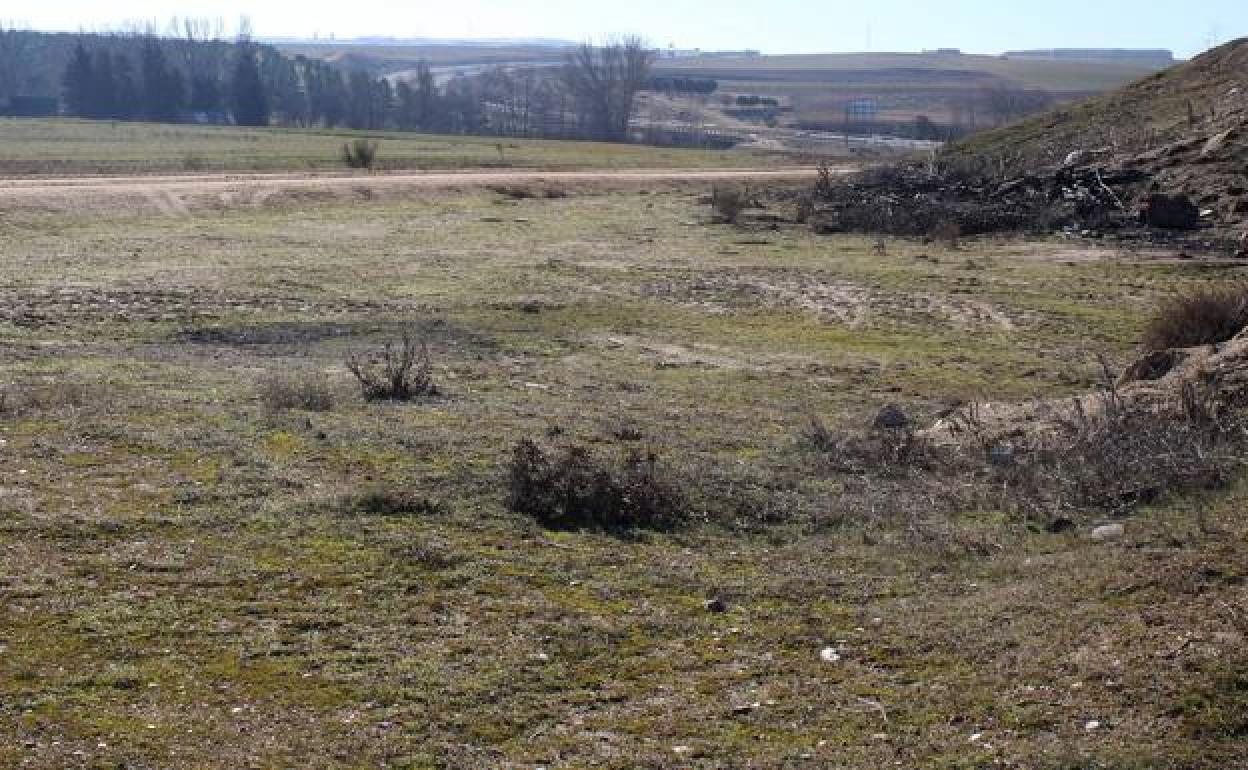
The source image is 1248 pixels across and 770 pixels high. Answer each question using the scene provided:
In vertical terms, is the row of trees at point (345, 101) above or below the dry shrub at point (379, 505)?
above

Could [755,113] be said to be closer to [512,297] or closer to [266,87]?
[266,87]

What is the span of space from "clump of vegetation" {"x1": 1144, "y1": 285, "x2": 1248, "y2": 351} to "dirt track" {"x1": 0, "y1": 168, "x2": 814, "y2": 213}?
2421 cm

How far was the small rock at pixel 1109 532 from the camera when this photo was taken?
9453mm

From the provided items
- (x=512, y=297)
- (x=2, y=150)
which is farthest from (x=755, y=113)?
(x=512, y=297)

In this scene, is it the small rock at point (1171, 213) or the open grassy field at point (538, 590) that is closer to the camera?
the open grassy field at point (538, 590)

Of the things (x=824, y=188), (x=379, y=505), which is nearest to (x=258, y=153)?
(x=824, y=188)

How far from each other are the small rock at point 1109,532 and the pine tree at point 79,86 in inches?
4212

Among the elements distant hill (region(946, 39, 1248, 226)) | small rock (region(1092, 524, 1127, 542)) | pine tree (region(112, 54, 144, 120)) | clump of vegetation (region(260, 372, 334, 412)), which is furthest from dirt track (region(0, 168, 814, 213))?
pine tree (region(112, 54, 144, 120))

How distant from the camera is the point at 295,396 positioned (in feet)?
47.1

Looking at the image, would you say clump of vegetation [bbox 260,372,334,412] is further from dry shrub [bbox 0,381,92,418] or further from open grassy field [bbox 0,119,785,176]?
open grassy field [bbox 0,119,785,176]

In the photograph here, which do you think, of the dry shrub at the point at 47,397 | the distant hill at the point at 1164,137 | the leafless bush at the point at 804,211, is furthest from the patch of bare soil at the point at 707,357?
the leafless bush at the point at 804,211

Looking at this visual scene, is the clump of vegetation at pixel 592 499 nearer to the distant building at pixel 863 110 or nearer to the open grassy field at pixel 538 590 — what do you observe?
the open grassy field at pixel 538 590

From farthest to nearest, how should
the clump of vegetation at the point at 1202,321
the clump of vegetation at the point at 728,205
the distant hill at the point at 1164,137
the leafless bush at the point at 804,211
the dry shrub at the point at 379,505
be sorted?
the leafless bush at the point at 804,211, the clump of vegetation at the point at 728,205, the distant hill at the point at 1164,137, the clump of vegetation at the point at 1202,321, the dry shrub at the point at 379,505

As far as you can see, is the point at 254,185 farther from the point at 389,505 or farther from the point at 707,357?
the point at 389,505
